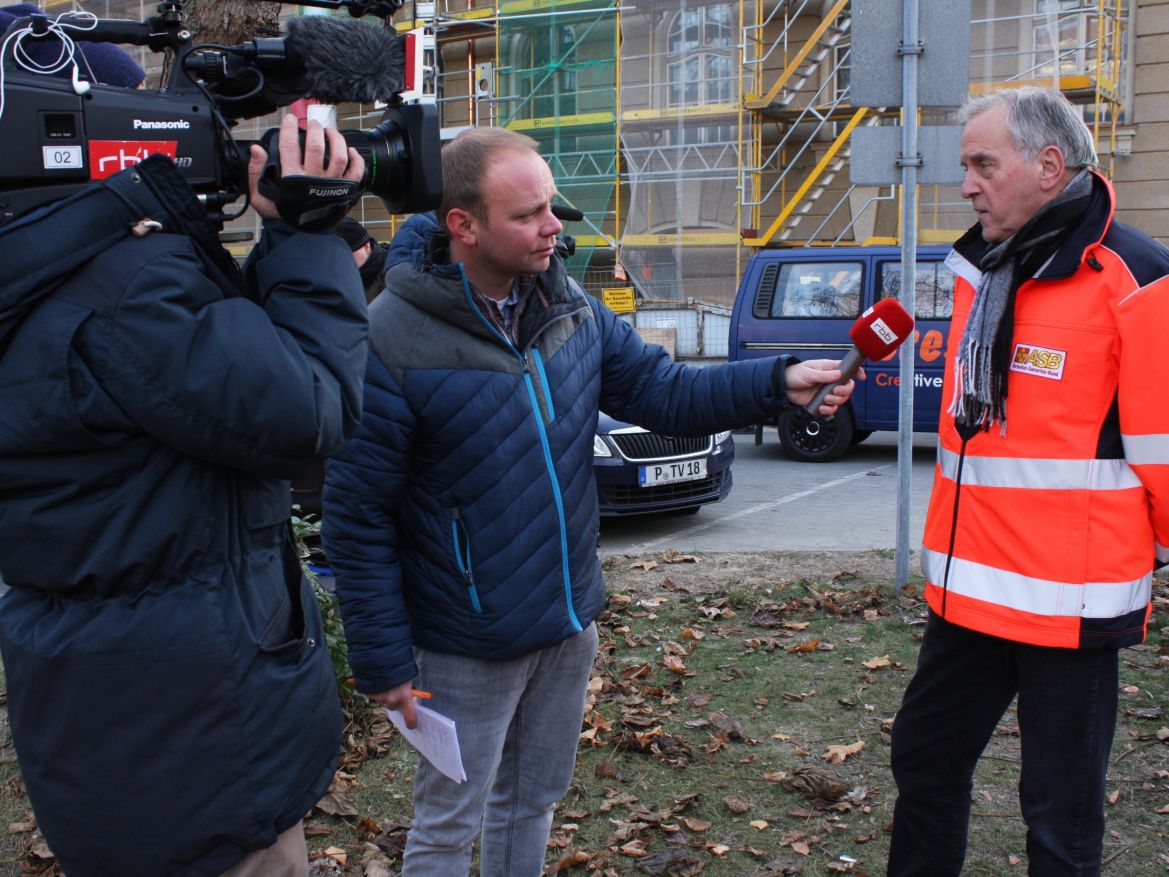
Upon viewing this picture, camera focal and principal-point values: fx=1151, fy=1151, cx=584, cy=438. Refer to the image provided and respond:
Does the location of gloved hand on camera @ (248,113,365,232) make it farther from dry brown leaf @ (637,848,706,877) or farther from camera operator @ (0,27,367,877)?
dry brown leaf @ (637,848,706,877)

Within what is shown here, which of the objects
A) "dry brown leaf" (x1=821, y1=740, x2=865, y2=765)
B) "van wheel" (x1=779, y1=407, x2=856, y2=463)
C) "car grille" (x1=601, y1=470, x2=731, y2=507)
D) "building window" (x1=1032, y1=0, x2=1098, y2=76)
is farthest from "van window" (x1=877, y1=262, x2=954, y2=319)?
"dry brown leaf" (x1=821, y1=740, x2=865, y2=765)

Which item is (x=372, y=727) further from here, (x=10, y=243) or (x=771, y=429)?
(x=771, y=429)

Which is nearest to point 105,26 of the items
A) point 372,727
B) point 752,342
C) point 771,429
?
point 372,727

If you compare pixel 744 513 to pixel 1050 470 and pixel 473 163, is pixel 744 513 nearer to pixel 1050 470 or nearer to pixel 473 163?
pixel 1050 470

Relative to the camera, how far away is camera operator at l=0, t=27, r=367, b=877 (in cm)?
165

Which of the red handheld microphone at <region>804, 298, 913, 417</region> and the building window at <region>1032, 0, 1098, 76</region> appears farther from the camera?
the building window at <region>1032, 0, 1098, 76</region>

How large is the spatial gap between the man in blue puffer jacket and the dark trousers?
29.2 inches

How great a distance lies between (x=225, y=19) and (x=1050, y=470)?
4959 mm

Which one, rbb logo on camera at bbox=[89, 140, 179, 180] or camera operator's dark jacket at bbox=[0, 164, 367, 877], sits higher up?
rbb logo on camera at bbox=[89, 140, 179, 180]

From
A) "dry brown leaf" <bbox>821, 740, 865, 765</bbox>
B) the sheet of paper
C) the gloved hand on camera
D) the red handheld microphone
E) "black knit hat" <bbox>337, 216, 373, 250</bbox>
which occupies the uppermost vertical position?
the gloved hand on camera

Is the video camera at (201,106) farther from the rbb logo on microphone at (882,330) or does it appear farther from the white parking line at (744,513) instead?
the white parking line at (744,513)

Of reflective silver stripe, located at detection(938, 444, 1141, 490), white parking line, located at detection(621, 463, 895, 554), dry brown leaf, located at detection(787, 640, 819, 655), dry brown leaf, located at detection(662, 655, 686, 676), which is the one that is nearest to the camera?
reflective silver stripe, located at detection(938, 444, 1141, 490)

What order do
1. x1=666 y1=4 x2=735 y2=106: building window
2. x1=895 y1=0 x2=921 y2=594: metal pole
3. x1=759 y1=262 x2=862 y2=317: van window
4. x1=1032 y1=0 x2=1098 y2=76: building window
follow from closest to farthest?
x1=895 y1=0 x2=921 y2=594: metal pole, x1=759 y1=262 x2=862 y2=317: van window, x1=1032 y1=0 x2=1098 y2=76: building window, x1=666 y1=4 x2=735 y2=106: building window

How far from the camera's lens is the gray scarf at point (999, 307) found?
8.45 ft
